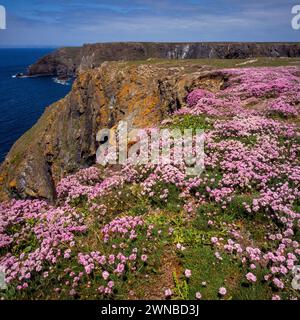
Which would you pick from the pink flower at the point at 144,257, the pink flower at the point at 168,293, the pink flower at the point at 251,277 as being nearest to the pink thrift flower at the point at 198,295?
the pink flower at the point at 168,293

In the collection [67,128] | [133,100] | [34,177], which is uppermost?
[133,100]

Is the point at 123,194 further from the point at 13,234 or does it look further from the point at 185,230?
the point at 13,234

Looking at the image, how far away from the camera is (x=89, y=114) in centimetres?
3853

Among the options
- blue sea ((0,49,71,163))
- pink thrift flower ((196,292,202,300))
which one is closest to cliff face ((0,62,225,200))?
pink thrift flower ((196,292,202,300))

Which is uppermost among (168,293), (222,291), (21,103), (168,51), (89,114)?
(168,51)

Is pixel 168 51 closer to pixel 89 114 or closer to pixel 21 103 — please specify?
pixel 21 103

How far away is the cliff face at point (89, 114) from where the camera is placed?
25.8 m

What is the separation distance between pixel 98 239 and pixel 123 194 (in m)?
2.25

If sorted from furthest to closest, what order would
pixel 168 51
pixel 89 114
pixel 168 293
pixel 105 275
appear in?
1. pixel 168 51
2. pixel 89 114
3. pixel 105 275
4. pixel 168 293

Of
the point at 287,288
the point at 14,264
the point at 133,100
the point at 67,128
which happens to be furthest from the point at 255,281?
the point at 67,128

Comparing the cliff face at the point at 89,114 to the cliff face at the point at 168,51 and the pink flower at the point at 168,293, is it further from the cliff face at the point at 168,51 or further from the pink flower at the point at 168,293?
the cliff face at the point at 168,51

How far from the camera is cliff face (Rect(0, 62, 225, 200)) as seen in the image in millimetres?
25828

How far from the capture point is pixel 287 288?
20.0 ft

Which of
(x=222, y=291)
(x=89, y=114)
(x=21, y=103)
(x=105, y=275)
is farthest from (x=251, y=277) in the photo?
(x=21, y=103)
